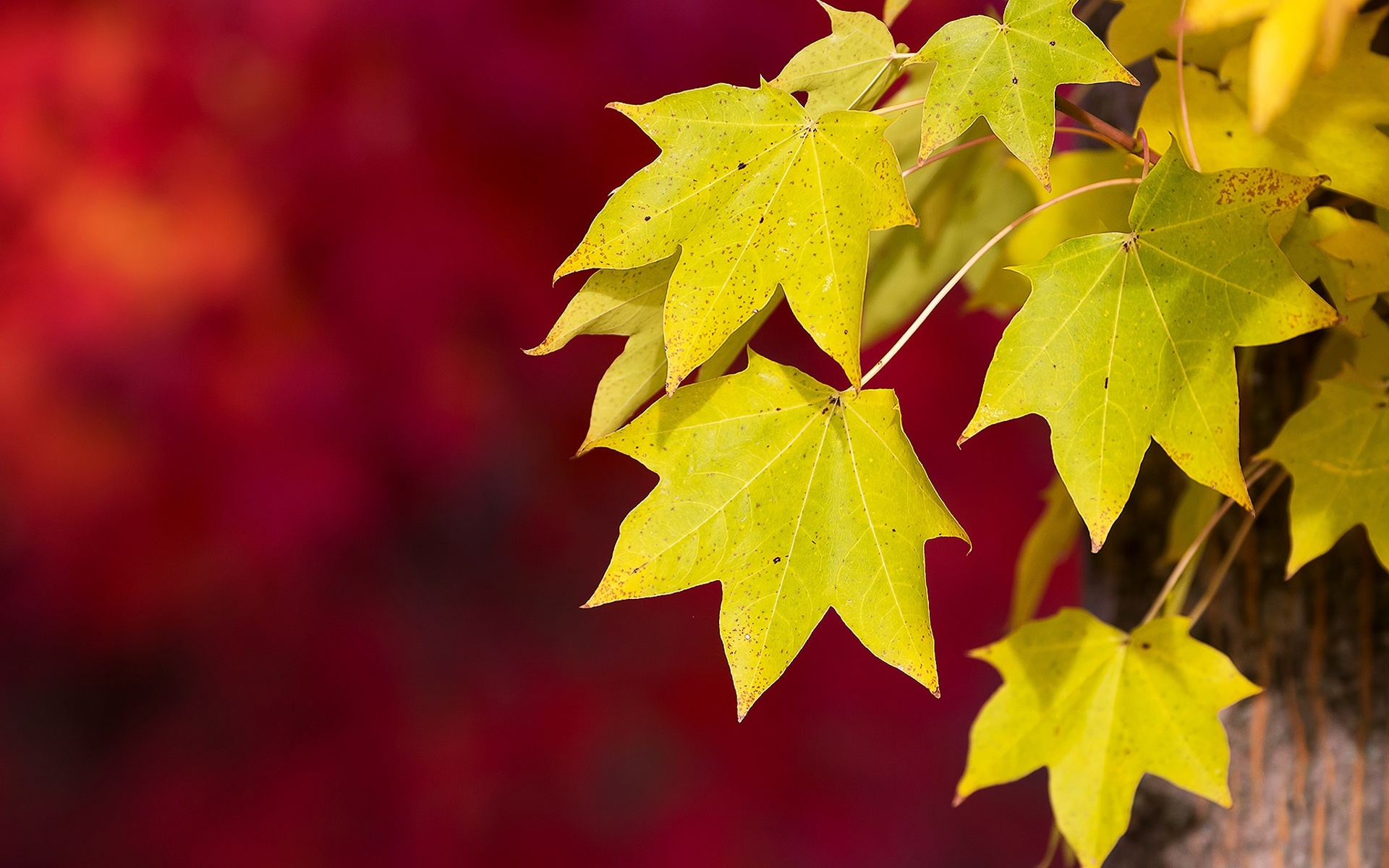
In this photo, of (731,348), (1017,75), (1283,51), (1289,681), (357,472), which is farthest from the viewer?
(357,472)

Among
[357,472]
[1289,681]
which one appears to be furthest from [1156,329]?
[357,472]

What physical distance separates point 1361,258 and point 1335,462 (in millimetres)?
90

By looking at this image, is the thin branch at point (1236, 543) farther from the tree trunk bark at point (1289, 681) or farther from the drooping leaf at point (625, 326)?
the drooping leaf at point (625, 326)

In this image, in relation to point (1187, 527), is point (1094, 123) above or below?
above

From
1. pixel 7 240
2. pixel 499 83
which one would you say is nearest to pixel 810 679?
pixel 499 83

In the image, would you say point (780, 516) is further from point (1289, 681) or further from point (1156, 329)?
point (1289, 681)

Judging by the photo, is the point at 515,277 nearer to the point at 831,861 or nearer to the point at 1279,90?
the point at 831,861

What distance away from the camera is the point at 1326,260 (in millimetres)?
375

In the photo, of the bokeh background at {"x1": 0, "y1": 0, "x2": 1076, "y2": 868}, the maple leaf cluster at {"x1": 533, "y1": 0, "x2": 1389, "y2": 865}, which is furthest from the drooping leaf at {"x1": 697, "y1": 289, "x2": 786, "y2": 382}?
the bokeh background at {"x1": 0, "y1": 0, "x2": 1076, "y2": 868}

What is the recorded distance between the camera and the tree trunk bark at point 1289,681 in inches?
21.5

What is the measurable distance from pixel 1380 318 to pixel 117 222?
1334 mm

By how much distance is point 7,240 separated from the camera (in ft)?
3.99

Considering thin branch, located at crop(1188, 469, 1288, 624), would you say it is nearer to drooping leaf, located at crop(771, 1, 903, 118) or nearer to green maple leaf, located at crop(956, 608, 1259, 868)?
green maple leaf, located at crop(956, 608, 1259, 868)

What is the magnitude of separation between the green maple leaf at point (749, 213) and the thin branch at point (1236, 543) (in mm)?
232
